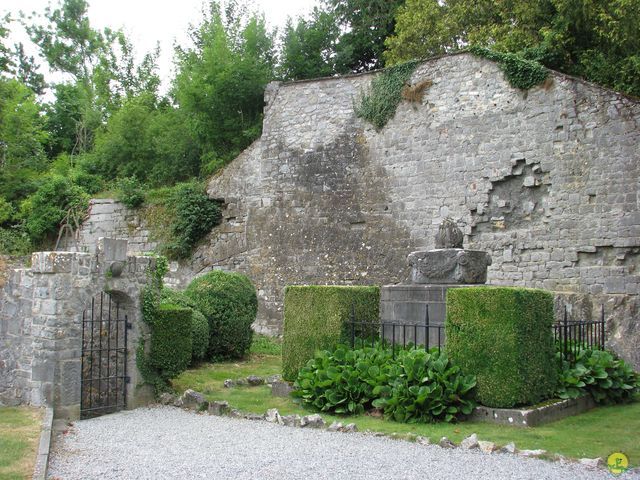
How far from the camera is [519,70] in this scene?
536 inches

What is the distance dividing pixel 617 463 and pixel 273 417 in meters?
3.69

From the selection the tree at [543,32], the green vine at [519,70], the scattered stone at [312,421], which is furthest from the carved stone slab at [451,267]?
the tree at [543,32]

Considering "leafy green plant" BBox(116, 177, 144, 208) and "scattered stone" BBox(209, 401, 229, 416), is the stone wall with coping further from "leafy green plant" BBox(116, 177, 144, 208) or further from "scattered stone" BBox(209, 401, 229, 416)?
"leafy green plant" BBox(116, 177, 144, 208)

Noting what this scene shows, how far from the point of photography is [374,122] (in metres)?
15.8

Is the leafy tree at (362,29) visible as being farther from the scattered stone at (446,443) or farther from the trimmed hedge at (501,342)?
the scattered stone at (446,443)

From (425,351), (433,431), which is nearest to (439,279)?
(425,351)

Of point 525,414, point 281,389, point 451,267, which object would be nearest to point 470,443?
point 525,414

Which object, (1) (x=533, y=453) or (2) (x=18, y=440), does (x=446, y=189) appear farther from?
(2) (x=18, y=440)

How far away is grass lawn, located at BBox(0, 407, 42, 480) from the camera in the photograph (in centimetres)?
549

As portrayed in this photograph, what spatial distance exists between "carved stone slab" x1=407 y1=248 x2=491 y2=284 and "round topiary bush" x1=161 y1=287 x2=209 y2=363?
174 inches

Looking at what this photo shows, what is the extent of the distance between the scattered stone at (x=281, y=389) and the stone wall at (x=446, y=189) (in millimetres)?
5818

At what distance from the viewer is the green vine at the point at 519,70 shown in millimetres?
13352

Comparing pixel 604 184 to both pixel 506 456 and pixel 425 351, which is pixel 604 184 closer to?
pixel 425 351

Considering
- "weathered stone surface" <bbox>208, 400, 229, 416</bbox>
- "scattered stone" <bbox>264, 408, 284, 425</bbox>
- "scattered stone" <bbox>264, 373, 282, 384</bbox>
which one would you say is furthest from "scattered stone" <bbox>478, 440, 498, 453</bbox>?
"scattered stone" <bbox>264, 373, 282, 384</bbox>
